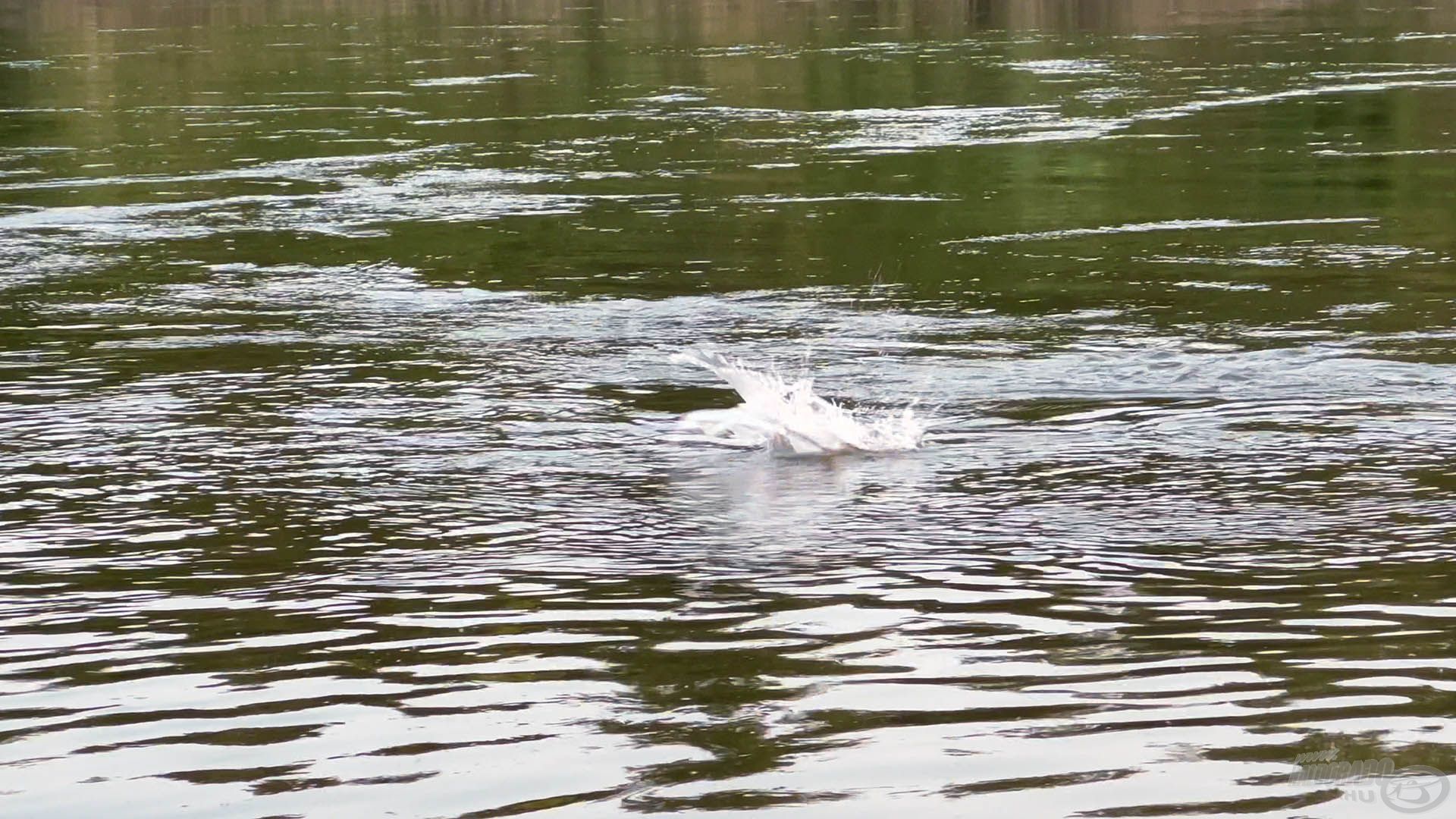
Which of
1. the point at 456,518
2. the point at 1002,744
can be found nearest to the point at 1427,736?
the point at 1002,744

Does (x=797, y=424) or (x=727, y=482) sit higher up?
(x=797, y=424)

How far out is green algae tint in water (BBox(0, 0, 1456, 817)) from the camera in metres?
6.61

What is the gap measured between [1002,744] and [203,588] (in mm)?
3455

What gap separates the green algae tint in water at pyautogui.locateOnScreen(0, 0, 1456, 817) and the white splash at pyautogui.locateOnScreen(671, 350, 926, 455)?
0.19m

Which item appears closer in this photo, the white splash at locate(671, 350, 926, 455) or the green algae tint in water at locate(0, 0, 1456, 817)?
the green algae tint in water at locate(0, 0, 1456, 817)

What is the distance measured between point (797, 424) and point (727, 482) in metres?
0.87

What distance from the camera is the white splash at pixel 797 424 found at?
36.4 ft

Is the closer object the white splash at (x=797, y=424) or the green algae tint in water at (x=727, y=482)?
the green algae tint in water at (x=727, y=482)

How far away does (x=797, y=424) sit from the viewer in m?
11.2

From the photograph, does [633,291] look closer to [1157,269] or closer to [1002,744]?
[1157,269]

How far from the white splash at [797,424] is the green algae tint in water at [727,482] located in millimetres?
191

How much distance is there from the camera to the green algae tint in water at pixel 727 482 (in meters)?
6.61

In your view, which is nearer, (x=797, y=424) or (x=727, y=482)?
(x=727, y=482)

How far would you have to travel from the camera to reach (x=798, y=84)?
3425 centimetres
